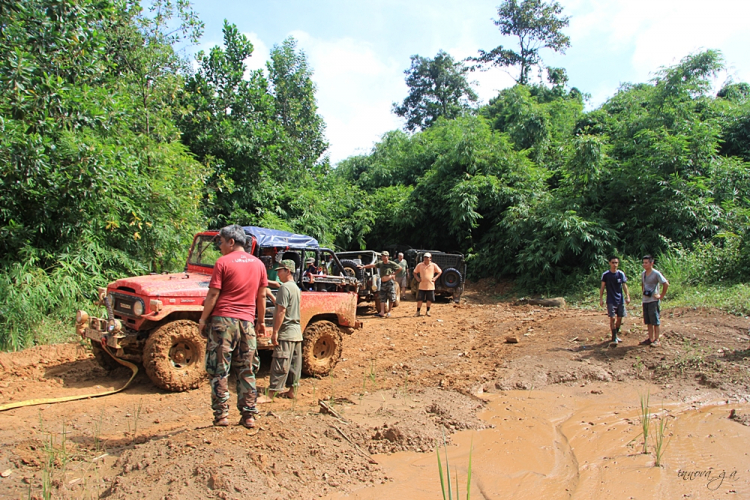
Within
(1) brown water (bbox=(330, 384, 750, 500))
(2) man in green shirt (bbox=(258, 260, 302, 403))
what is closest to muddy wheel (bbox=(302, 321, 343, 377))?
(2) man in green shirt (bbox=(258, 260, 302, 403))

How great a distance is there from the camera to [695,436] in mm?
4836

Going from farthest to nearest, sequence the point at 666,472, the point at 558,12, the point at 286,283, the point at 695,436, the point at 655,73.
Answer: the point at 558,12 → the point at 655,73 → the point at 286,283 → the point at 695,436 → the point at 666,472

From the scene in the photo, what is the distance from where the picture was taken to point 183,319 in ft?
18.8

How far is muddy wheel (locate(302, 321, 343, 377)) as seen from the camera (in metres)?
6.59

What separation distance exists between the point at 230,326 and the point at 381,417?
6.14 feet

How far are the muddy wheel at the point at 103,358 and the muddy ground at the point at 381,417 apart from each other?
0.11m

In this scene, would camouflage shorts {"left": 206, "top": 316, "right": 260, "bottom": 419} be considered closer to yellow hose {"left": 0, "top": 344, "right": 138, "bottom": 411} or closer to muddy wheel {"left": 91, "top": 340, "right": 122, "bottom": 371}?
yellow hose {"left": 0, "top": 344, "right": 138, "bottom": 411}

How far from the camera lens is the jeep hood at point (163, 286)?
5525 millimetres

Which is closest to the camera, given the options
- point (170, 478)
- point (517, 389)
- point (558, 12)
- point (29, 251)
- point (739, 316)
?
point (170, 478)

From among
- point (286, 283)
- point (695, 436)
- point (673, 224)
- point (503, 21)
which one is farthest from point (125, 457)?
point (503, 21)

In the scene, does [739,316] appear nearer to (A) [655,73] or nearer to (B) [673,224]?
(B) [673,224]

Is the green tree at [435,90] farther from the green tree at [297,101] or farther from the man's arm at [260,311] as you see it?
the man's arm at [260,311]

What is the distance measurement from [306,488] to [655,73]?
715 inches

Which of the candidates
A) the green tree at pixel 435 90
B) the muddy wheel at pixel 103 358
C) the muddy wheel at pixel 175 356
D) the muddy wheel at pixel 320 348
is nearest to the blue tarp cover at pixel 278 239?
the muddy wheel at pixel 320 348
